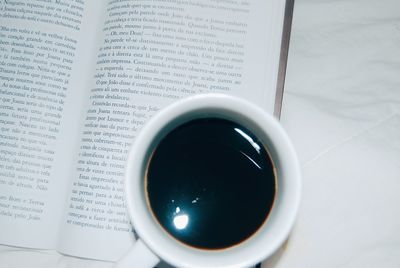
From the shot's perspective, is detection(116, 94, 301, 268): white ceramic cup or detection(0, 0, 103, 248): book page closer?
detection(116, 94, 301, 268): white ceramic cup

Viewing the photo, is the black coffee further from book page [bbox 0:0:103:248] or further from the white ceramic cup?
book page [bbox 0:0:103:248]

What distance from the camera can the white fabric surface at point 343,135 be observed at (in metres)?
0.48

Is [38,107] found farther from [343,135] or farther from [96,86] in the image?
[343,135]

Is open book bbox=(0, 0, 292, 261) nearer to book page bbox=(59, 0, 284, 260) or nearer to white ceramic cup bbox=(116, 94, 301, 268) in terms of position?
book page bbox=(59, 0, 284, 260)

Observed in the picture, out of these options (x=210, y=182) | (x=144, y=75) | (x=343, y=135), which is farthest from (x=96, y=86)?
(x=343, y=135)

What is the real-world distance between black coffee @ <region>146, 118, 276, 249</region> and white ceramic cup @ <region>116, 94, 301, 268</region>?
0.02 m

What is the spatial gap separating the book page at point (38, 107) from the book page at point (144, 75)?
0.02 m

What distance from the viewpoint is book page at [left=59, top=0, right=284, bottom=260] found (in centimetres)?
A: 46

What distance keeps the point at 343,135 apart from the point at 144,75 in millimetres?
235

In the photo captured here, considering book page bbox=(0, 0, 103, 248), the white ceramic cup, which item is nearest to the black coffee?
the white ceramic cup

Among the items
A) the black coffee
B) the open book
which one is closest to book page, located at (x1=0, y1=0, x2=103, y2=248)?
the open book

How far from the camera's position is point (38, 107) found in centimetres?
48

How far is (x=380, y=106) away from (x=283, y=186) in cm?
22

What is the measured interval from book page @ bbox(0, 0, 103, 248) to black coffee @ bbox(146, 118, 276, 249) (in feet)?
0.45
